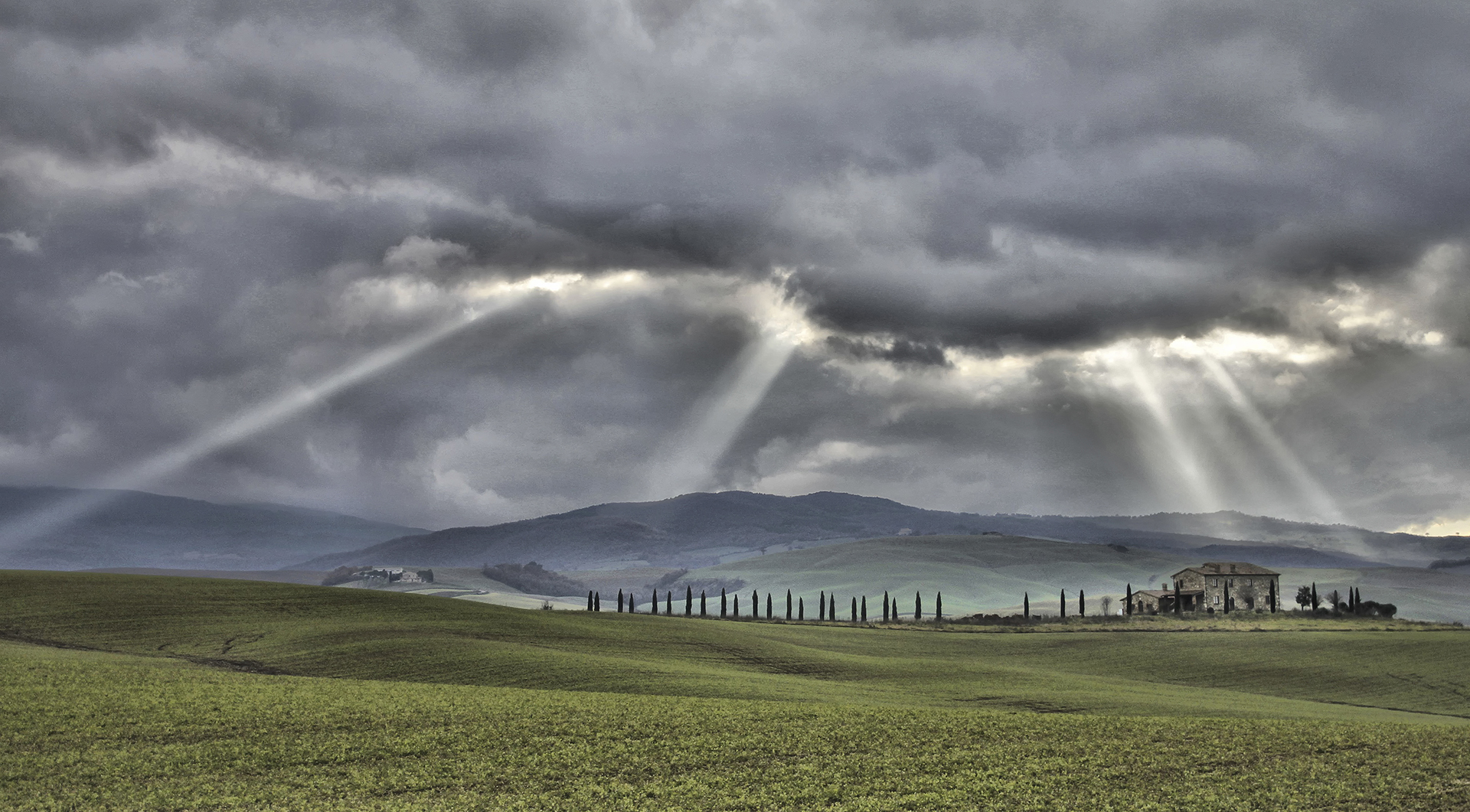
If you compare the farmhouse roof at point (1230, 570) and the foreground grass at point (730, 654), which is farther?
the farmhouse roof at point (1230, 570)

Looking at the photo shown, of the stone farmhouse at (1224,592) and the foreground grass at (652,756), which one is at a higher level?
the foreground grass at (652,756)

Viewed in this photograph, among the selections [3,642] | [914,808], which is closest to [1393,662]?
[914,808]

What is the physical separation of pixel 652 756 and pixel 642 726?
200 inches

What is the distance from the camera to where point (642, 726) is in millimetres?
40156

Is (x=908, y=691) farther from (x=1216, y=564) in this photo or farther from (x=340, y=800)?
(x=1216, y=564)

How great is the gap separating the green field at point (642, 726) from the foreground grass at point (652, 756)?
0.48 ft

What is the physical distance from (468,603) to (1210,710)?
73.0m

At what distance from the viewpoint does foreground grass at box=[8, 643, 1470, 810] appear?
29984mm

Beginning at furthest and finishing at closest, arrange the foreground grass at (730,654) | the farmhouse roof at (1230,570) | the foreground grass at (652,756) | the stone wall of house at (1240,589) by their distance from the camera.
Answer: the farmhouse roof at (1230,570) → the stone wall of house at (1240,589) → the foreground grass at (730,654) → the foreground grass at (652,756)

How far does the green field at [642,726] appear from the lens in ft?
101

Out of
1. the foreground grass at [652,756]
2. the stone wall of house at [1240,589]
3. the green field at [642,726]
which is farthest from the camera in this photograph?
the stone wall of house at [1240,589]

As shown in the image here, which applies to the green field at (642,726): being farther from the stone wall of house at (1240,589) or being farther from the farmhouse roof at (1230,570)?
the farmhouse roof at (1230,570)

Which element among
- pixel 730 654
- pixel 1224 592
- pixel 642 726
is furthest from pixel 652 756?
pixel 1224 592

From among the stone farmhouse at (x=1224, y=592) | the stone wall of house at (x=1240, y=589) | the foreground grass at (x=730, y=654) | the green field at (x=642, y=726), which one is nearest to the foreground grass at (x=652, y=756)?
the green field at (x=642, y=726)
